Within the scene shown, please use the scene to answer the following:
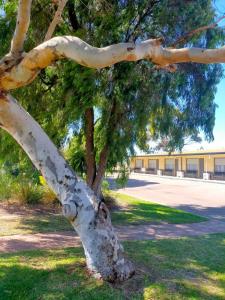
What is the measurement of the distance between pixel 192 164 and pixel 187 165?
0.85 metres

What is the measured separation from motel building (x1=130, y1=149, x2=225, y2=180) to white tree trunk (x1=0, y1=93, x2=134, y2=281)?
27.0 meters

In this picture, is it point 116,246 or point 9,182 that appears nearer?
point 116,246

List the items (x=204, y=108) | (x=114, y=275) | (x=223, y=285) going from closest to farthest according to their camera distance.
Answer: (x=114, y=275), (x=223, y=285), (x=204, y=108)

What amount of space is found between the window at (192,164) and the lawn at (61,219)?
27.3m

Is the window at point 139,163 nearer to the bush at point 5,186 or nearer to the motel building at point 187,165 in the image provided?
the motel building at point 187,165

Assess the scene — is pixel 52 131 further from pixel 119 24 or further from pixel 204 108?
pixel 204 108

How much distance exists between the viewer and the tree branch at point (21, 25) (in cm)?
552

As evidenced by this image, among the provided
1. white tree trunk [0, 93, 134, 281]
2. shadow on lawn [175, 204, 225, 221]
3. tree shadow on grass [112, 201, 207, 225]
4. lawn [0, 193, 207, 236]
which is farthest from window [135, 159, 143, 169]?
white tree trunk [0, 93, 134, 281]

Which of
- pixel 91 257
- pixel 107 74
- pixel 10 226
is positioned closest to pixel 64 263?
pixel 91 257

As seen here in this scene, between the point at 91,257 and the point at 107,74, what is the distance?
6010 mm

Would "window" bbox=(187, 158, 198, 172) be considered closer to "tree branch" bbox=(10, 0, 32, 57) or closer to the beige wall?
the beige wall

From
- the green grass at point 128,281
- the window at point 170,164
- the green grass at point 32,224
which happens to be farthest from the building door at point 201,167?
the green grass at point 128,281

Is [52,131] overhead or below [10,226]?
overhead

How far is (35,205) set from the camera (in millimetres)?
14867
